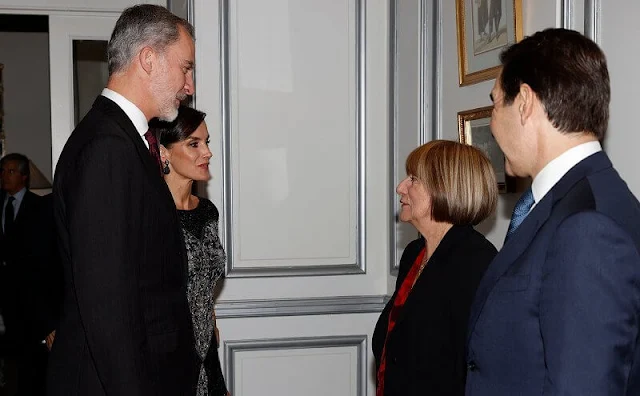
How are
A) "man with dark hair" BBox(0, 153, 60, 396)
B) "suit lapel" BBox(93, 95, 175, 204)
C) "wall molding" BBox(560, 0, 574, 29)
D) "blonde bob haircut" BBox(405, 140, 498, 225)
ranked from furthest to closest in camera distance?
"man with dark hair" BBox(0, 153, 60, 396) < "wall molding" BBox(560, 0, 574, 29) < "blonde bob haircut" BBox(405, 140, 498, 225) < "suit lapel" BBox(93, 95, 175, 204)

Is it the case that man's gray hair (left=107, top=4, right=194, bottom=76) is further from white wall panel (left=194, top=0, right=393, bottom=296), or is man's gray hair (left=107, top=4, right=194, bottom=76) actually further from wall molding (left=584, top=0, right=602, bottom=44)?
white wall panel (left=194, top=0, right=393, bottom=296)

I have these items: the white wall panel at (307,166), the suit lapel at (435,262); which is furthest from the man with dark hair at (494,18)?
the white wall panel at (307,166)

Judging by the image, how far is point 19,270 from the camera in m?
5.83

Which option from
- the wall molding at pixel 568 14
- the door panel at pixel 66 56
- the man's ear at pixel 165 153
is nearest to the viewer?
the wall molding at pixel 568 14

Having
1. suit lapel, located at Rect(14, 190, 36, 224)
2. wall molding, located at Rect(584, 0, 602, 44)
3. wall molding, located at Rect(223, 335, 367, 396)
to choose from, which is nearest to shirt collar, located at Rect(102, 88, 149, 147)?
wall molding, located at Rect(584, 0, 602, 44)

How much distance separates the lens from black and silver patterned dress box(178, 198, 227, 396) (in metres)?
2.98

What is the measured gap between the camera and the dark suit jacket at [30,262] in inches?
225

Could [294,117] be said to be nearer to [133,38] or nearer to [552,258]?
[133,38]

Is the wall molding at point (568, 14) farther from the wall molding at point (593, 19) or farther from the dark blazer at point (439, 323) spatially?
the dark blazer at point (439, 323)

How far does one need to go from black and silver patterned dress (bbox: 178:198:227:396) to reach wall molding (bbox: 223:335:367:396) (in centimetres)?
94

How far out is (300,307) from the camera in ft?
13.6

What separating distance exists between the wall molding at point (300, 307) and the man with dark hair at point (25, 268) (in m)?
1.70

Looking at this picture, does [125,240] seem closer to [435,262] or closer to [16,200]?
[435,262]

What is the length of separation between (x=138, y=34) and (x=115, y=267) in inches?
25.3
